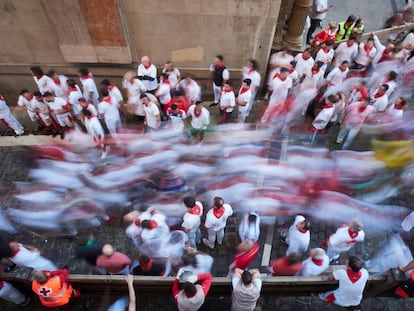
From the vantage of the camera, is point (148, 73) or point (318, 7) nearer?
point (148, 73)

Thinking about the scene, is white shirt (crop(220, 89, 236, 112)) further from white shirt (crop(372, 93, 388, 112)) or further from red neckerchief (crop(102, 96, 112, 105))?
white shirt (crop(372, 93, 388, 112))

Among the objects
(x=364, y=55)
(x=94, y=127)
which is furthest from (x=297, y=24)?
Result: (x=94, y=127)

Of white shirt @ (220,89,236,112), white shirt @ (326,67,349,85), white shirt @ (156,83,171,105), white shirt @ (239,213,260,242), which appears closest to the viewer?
white shirt @ (239,213,260,242)

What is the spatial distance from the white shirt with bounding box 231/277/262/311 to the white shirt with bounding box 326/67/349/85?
5.72 metres

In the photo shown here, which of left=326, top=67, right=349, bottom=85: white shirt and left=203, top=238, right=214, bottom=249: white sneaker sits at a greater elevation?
left=326, top=67, right=349, bottom=85: white shirt

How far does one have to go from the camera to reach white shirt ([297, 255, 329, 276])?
18.7ft

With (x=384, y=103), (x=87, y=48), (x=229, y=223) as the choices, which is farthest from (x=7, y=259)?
(x=384, y=103)

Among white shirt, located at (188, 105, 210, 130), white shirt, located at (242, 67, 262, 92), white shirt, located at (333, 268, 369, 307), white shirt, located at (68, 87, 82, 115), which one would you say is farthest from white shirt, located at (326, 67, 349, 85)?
white shirt, located at (68, 87, 82, 115)

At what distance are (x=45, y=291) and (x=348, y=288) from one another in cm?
437

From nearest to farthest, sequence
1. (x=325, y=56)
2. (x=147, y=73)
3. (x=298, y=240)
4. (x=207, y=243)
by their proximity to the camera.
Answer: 1. (x=298, y=240)
2. (x=207, y=243)
3. (x=147, y=73)
4. (x=325, y=56)

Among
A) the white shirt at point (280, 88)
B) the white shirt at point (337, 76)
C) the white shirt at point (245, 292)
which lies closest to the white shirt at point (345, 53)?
the white shirt at point (337, 76)

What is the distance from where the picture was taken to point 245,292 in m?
5.09

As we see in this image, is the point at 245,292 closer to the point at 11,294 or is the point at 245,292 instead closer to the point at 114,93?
the point at 11,294

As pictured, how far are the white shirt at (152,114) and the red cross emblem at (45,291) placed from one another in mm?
4176
